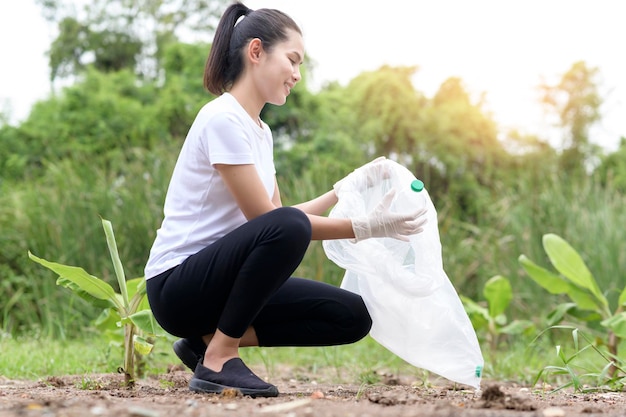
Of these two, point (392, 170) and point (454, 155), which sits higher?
point (454, 155)

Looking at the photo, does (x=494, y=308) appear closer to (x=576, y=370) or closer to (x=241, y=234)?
(x=576, y=370)

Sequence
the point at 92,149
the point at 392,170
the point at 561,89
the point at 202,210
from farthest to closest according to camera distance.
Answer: the point at 561,89
the point at 92,149
the point at 392,170
the point at 202,210

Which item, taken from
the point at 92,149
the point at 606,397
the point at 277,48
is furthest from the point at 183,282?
the point at 92,149

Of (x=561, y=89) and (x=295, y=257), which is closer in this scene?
(x=295, y=257)

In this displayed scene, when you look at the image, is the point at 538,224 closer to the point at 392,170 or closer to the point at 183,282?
the point at 392,170

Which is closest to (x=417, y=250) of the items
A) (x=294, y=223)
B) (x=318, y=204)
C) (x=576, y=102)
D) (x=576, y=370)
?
(x=318, y=204)

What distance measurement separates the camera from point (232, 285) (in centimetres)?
208

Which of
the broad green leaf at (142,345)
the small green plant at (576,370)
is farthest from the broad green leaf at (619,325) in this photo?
the broad green leaf at (142,345)

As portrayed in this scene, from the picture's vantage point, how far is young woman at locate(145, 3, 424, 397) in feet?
6.62

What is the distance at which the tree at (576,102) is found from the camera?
1553 cm

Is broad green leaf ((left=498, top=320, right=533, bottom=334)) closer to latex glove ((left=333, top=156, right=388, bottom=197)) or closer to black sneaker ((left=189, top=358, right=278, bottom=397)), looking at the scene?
latex glove ((left=333, top=156, right=388, bottom=197))

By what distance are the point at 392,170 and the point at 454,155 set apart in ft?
34.1

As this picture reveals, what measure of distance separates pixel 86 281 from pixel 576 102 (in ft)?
49.5

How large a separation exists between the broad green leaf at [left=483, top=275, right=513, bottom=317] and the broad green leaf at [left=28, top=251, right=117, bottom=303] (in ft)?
6.33
